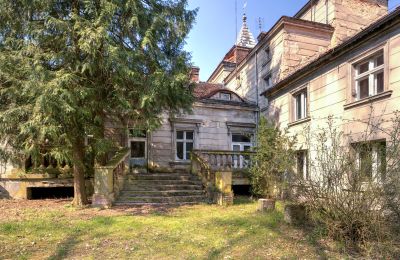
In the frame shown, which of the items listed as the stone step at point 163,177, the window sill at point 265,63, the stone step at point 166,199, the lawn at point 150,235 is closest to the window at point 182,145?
the stone step at point 163,177

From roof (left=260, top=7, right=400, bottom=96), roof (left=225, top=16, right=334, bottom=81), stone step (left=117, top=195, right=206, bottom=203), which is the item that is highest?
roof (left=225, top=16, right=334, bottom=81)

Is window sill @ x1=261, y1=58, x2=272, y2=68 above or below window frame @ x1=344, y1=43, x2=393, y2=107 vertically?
above

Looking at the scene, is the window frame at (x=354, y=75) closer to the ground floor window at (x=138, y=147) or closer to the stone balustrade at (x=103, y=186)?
the stone balustrade at (x=103, y=186)

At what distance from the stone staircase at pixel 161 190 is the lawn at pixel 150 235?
1323mm

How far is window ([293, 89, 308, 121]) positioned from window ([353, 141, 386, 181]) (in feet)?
22.8

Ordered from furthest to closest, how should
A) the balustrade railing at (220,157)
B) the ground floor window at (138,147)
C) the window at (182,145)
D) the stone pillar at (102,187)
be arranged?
the window at (182,145) → the ground floor window at (138,147) → the balustrade railing at (220,157) → the stone pillar at (102,187)

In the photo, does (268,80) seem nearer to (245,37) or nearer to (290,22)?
(290,22)

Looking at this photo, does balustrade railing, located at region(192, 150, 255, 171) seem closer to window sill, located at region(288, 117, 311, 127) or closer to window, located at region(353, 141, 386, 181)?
window sill, located at region(288, 117, 311, 127)

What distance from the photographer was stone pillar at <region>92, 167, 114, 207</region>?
9891 millimetres

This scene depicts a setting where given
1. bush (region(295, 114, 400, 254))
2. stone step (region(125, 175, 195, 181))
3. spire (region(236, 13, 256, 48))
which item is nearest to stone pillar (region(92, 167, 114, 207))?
stone step (region(125, 175, 195, 181))

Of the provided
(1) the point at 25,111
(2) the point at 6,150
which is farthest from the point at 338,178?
(2) the point at 6,150

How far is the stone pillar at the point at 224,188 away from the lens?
1088cm

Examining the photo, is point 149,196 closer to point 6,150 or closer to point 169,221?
point 169,221

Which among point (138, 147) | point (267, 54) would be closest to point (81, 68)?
point (138, 147)
